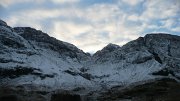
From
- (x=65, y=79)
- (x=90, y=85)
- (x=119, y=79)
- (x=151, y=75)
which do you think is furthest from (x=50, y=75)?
(x=151, y=75)

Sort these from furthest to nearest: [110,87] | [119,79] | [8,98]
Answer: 1. [119,79]
2. [110,87]
3. [8,98]

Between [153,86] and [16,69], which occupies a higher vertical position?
[16,69]

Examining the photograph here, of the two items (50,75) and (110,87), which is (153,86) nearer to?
(110,87)

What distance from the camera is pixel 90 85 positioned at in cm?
17950

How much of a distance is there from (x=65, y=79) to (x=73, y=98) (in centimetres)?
10448

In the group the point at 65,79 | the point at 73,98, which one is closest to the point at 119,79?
the point at 65,79

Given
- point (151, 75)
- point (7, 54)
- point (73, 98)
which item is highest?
point (7, 54)

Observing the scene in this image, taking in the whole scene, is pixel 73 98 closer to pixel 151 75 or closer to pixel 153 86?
pixel 153 86

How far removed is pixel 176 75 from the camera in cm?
18012

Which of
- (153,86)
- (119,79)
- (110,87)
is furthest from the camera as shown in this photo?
(119,79)

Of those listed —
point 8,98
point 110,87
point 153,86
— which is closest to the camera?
point 8,98

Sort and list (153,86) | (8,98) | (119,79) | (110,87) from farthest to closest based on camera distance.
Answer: (119,79) → (110,87) → (153,86) → (8,98)

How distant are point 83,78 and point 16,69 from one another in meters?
37.3

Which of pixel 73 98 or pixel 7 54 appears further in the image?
pixel 7 54
